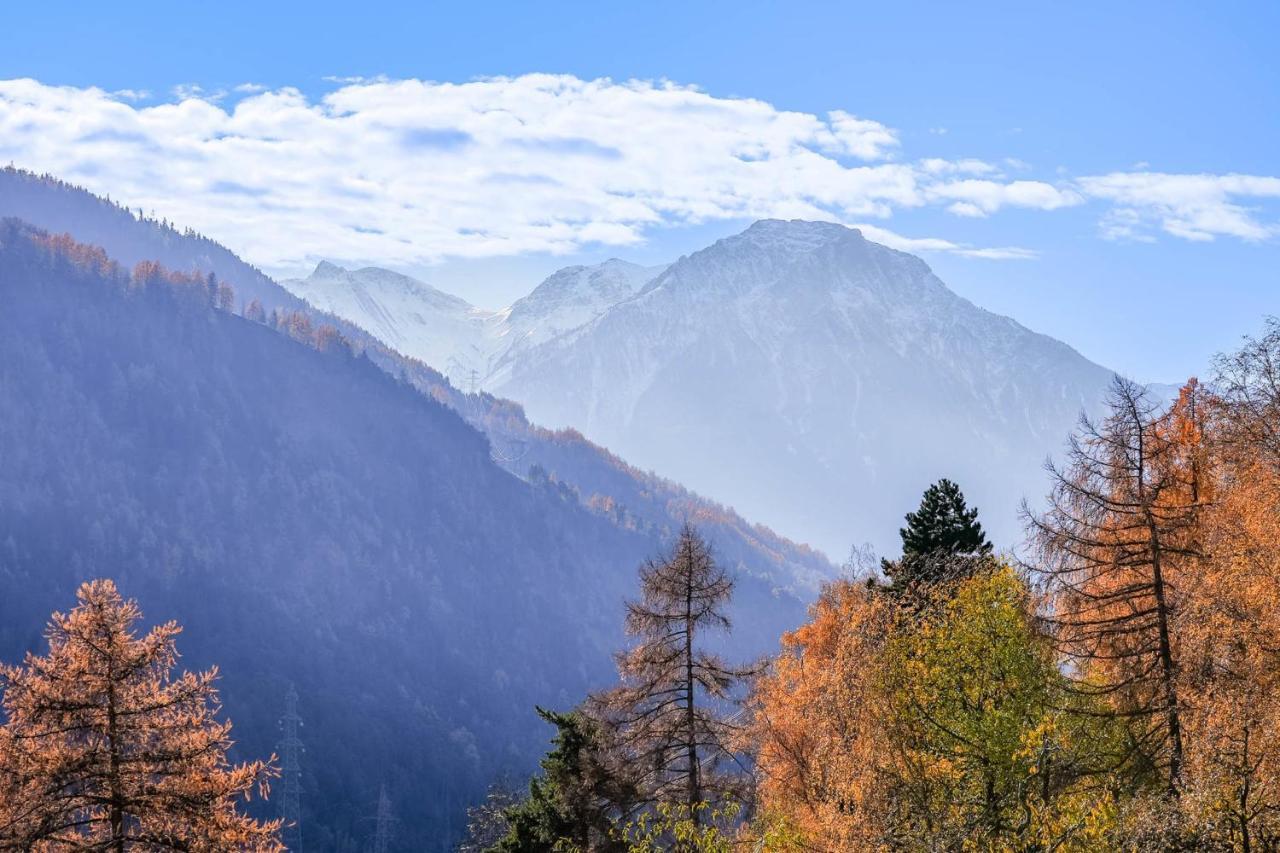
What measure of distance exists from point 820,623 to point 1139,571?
64.2 feet

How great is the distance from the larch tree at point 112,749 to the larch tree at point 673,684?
38.7 ft

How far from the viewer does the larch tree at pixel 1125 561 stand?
2341cm

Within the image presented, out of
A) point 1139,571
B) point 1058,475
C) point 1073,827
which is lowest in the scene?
point 1073,827

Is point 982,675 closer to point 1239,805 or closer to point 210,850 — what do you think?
point 1239,805

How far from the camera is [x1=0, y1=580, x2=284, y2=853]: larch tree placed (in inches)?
787

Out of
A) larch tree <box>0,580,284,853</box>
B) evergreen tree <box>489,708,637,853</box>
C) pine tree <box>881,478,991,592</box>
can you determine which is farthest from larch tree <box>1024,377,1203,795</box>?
larch tree <box>0,580,284,853</box>

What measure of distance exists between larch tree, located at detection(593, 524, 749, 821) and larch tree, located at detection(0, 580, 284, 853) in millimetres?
11781

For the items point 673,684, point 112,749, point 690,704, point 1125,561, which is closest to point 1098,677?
point 1125,561

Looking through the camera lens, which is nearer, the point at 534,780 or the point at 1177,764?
the point at 1177,764

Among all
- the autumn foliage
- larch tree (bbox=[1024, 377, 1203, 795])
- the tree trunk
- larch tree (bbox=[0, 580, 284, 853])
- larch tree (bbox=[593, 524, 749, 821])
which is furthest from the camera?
larch tree (bbox=[593, 524, 749, 821])

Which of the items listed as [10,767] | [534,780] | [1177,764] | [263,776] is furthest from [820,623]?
[10,767]

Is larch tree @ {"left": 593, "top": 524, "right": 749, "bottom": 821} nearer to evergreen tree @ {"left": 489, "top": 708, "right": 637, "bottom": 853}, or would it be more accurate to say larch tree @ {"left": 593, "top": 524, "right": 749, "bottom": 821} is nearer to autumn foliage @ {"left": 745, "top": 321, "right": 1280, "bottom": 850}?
evergreen tree @ {"left": 489, "top": 708, "right": 637, "bottom": 853}

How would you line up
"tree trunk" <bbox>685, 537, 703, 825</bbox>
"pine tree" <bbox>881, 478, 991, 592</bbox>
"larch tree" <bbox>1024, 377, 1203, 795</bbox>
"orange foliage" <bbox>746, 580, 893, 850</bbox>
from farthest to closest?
"pine tree" <bbox>881, 478, 991, 592</bbox> → "tree trunk" <bbox>685, 537, 703, 825</bbox> → "orange foliage" <bbox>746, 580, 893, 850</bbox> → "larch tree" <bbox>1024, 377, 1203, 795</bbox>

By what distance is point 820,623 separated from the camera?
43500mm
